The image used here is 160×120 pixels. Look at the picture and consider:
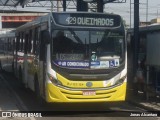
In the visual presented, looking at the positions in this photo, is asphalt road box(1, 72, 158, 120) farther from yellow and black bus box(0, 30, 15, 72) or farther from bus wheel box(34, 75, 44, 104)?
yellow and black bus box(0, 30, 15, 72)

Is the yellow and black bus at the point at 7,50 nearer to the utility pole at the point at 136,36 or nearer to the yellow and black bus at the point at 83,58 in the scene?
the utility pole at the point at 136,36

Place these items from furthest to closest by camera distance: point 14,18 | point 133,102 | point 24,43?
point 14,18 < point 24,43 < point 133,102

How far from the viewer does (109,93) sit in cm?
1357

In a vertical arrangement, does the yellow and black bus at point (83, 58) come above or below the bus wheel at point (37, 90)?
above

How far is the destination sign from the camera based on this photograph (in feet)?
45.1

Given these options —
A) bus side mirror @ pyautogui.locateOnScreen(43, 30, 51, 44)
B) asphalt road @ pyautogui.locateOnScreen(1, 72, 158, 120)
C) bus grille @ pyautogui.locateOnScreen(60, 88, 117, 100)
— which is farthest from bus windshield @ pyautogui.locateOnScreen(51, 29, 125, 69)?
asphalt road @ pyautogui.locateOnScreen(1, 72, 158, 120)

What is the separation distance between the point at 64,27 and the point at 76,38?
47cm

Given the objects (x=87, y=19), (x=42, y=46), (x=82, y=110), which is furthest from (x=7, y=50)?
(x=87, y=19)

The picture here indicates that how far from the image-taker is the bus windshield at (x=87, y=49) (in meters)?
13.4

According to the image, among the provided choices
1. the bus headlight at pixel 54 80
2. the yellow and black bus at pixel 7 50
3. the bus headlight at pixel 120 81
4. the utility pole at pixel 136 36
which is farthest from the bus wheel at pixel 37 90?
the yellow and black bus at pixel 7 50

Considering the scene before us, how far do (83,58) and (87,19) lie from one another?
123 centimetres

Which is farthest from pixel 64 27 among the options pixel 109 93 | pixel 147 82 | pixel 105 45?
pixel 147 82

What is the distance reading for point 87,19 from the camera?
1391cm

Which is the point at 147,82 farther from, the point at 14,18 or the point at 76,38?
the point at 14,18
